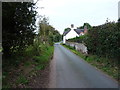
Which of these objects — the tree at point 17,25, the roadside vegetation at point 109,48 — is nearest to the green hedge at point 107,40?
the roadside vegetation at point 109,48

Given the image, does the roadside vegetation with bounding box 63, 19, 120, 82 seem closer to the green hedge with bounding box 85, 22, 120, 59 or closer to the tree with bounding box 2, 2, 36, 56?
the green hedge with bounding box 85, 22, 120, 59

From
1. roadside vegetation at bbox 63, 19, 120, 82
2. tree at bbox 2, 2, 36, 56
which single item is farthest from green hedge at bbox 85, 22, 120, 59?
tree at bbox 2, 2, 36, 56

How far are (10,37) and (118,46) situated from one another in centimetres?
698

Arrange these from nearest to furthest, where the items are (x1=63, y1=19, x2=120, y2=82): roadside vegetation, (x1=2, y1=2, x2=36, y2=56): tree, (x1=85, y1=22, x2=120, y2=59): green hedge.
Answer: (x1=2, y1=2, x2=36, y2=56): tree < (x1=63, y1=19, x2=120, y2=82): roadside vegetation < (x1=85, y1=22, x2=120, y2=59): green hedge

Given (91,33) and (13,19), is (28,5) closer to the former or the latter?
(13,19)

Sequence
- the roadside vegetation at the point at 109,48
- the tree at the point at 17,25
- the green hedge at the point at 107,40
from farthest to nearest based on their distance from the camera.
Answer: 1. the green hedge at the point at 107,40
2. the roadside vegetation at the point at 109,48
3. the tree at the point at 17,25

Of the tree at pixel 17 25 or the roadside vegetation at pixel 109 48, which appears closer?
the tree at pixel 17 25

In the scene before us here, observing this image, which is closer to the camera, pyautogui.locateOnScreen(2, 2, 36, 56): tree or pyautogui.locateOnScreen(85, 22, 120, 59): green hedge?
pyautogui.locateOnScreen(2, 2, 36, 56): tree

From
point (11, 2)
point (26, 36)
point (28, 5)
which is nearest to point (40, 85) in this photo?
point (26, 36)

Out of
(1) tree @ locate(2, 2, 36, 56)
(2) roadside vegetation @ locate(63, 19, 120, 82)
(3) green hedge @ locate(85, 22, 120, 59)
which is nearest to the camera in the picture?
(1) tree @ locate(2, 2, 36, 56)

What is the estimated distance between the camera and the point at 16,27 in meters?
8.12

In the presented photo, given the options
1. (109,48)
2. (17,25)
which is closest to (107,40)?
(109,48)

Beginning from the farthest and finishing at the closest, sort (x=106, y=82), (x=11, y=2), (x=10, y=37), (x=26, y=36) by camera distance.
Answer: (x=26, y=36), (x=10, y=37), (x=11, y=2), (x=106, y=82)

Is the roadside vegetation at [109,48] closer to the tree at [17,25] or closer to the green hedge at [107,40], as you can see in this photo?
the green hedge at [107,40]
